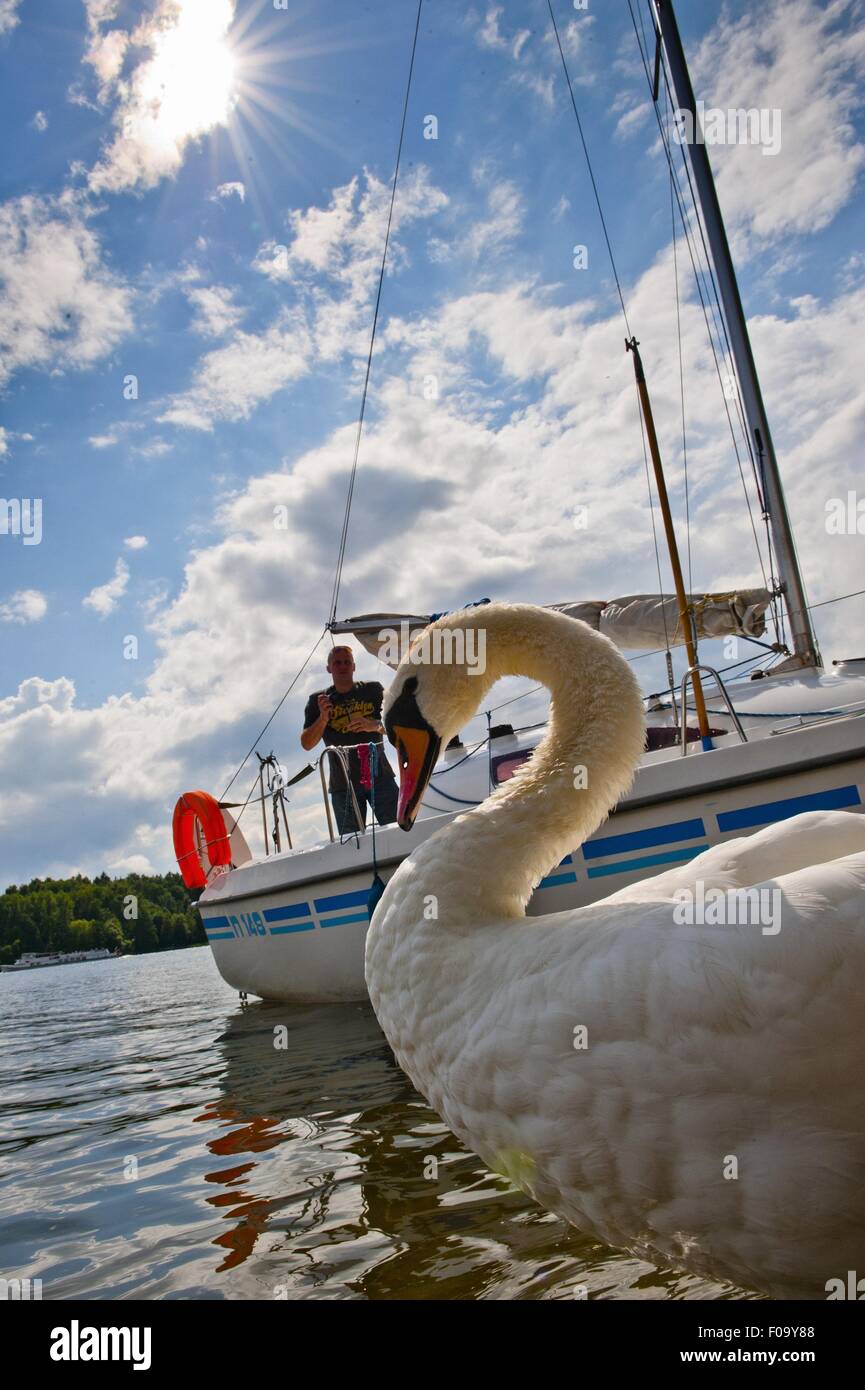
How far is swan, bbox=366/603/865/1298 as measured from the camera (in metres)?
1.78

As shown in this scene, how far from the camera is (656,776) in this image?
17.9 feet

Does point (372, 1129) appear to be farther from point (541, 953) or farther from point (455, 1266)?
point (541, 953)

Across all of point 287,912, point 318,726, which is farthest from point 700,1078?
point 287,912

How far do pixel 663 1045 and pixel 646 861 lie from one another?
385cm

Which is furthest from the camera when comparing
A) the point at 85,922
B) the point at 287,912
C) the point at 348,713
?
the point at 85,922

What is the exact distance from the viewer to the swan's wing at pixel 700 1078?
1.77 metres

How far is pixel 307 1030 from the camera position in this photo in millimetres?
7266

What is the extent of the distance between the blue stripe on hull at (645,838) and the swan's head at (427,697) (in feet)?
9.69

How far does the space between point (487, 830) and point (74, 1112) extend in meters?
4.65

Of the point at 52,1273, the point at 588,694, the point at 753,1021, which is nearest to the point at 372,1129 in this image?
the point at 52,1273

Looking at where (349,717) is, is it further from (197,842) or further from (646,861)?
(197,842)

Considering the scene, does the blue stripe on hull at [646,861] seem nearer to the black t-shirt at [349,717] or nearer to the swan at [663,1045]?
the black t-shirt at [349,717]

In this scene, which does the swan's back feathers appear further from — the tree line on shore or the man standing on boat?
the tree line on shore

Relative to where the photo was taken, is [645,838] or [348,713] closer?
[645,838]
